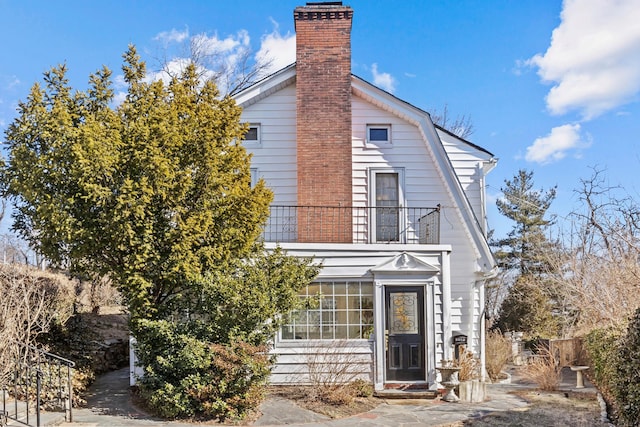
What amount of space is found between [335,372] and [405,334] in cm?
207

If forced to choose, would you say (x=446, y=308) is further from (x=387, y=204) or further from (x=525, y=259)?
(x=525, y=259)

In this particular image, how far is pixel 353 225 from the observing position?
1340 cm

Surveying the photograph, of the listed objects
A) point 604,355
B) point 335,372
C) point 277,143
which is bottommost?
point 335,372

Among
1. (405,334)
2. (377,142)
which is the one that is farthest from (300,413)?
(377,142)

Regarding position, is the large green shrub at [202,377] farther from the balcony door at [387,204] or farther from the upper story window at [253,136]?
the upper story window at [253,136]

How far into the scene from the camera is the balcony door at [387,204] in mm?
13547

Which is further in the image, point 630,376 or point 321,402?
point 321,402

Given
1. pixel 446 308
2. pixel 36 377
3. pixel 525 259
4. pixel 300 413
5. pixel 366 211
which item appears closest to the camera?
pixel 36 377

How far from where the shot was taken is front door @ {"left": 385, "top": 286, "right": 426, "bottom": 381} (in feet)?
39.4

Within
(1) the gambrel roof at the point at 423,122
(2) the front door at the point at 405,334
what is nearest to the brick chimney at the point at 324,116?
(1) the gambrel roof at the point at 423,122

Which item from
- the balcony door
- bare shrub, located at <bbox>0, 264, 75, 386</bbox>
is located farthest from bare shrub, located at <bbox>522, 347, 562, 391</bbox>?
bare shrub, located at <bbox>0, 264, 75, 386</bbox>

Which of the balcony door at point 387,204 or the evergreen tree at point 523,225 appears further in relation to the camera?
the evergreen tree at point 523,225

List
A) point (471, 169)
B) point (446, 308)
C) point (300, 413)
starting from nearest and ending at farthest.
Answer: point (300, 413) < point (446, 308) < point (471, 169)

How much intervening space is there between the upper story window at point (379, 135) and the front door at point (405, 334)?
385cm
